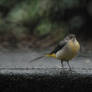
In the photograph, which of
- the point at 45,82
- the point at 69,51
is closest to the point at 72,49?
the point at 69,51

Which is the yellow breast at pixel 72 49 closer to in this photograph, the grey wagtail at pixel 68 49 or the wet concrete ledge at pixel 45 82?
the grey wagtail at pixel 68 49

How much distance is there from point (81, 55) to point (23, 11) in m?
2.36

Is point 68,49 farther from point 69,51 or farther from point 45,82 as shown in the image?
point 45,82

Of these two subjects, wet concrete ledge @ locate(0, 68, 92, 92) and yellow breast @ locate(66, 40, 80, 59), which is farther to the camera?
yellow breast @ locate(66, 40, 80, 59)

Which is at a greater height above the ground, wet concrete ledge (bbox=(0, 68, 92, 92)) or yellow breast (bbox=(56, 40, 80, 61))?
yellow breast (bbox=(56, 40, 80, 61))

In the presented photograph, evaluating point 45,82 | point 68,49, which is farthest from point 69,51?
point 45,82

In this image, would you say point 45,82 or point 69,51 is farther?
point 69,51

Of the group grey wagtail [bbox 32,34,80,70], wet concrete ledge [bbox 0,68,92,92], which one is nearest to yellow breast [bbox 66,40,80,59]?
grey wagtail [bbox 32,34,80,70]

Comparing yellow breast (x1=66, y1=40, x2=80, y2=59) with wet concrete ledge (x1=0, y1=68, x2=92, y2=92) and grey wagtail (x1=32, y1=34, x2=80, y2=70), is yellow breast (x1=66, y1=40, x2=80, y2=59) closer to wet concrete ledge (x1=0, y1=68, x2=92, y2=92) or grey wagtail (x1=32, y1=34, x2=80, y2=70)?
grey wagtail (x1=32, y1=34, x2=80, y2=70)

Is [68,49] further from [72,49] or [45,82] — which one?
[45,82]

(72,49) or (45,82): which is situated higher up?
(72,49)

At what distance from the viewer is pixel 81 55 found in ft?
22.7

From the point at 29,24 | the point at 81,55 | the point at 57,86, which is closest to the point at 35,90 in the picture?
the point at 57,86

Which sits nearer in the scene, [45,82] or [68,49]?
[45,82]
